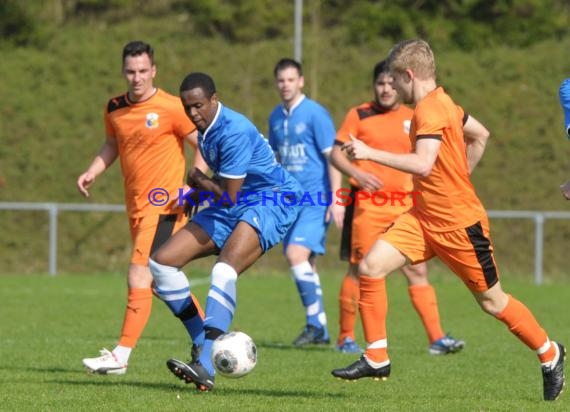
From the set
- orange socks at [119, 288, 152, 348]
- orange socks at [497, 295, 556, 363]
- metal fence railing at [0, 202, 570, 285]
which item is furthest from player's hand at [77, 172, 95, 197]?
metal fence railing at [0, 202, 570, 285]

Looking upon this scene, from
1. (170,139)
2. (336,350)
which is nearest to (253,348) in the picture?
(170,139)

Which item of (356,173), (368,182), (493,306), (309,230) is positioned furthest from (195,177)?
(309,230)

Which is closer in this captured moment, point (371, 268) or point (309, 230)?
point (371, 268)

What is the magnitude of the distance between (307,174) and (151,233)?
2691 mm

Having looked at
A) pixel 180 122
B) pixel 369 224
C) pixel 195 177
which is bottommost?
pixel 369 224

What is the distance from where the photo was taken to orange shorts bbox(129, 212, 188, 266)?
8.23 meters

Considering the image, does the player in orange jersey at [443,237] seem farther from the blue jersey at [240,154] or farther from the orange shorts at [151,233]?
the orange shorts at [151,233]

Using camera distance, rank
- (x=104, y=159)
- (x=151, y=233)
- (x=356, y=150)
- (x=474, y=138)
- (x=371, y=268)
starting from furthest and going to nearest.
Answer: (x=104, y=159)
(x=151, y=233)
(x=474, y=138)
(x=371, y=268)
(x=356, y=150)

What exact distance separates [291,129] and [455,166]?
3.91 m

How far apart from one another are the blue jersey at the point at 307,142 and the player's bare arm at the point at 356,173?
2.64ft

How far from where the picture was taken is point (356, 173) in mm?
9180

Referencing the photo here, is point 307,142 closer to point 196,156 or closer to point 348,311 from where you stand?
point 348,311

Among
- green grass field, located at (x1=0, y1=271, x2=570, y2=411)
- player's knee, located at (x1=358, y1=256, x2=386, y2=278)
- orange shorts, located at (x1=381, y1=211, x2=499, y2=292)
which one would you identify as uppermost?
orange shorts, located at (x1=381, y1=211, x2=499, y2=292)

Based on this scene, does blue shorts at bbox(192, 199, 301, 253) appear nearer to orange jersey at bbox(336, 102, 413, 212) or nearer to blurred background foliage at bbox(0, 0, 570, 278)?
orange jersey at bbox(336, 102, 413, 212)
